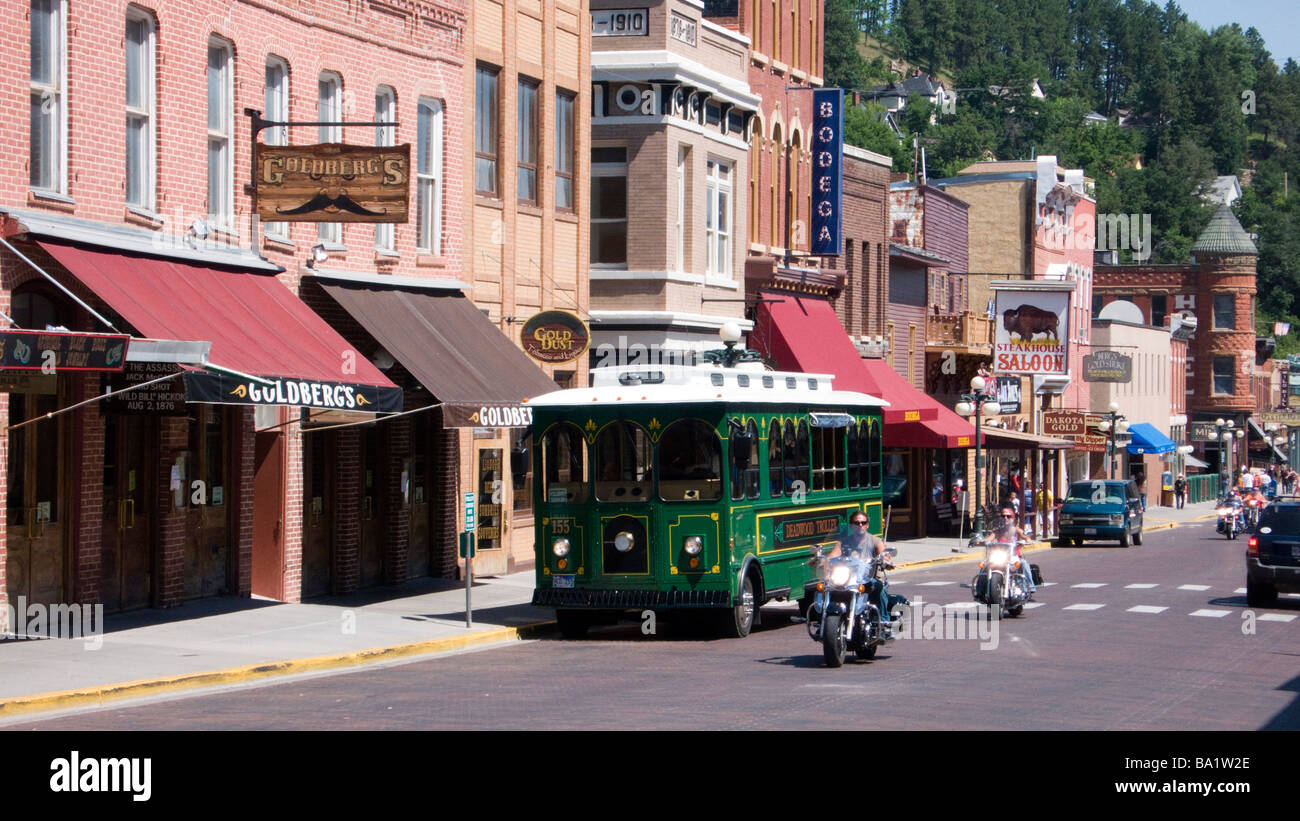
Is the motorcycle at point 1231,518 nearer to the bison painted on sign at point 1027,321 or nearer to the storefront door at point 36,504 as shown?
the bison painted on sign at point 1027,321

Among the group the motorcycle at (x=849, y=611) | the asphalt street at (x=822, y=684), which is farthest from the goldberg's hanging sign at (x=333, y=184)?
the motorcycle at (x=849, y=611)

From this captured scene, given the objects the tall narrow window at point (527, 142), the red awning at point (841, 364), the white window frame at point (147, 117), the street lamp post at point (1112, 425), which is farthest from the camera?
the street lamp post at point (1112, 425)

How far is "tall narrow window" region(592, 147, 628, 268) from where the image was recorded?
35.0 meters

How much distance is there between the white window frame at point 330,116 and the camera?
25125 millimetres

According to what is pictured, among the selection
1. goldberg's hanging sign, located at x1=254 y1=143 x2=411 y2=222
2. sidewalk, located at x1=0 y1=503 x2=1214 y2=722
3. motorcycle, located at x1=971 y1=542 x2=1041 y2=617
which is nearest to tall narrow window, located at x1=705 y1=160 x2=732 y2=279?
sidewalk, located at x1=0 y1=503 x2=1214 y2=722

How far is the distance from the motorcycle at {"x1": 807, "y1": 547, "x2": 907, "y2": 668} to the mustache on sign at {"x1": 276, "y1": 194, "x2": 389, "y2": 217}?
753cm

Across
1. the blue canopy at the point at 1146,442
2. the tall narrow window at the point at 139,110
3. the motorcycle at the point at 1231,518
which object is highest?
the tall narrow window at the point at 139,110

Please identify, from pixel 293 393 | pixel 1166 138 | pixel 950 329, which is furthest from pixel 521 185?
pixel 1166 138

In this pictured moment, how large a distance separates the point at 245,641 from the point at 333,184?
620cm

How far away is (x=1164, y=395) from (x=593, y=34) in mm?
61663

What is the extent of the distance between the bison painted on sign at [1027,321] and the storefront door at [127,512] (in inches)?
1635

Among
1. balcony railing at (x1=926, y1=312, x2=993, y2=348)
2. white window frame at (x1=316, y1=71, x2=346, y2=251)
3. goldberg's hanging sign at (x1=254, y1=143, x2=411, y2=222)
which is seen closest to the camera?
goldberg's hanging sign at (x1=254, y1=143, x2=411, y2=222)

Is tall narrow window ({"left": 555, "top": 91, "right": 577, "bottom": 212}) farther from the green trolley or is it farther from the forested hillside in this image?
the forested hillside
